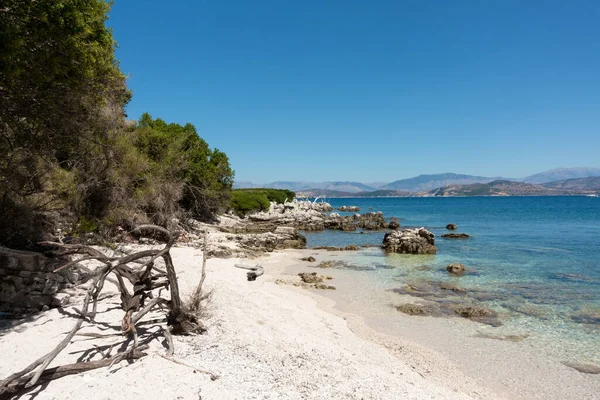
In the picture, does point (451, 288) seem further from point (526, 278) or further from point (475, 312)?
point (526, 278)

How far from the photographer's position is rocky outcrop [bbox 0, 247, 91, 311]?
763cm

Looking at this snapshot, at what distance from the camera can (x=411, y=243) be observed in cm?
2659

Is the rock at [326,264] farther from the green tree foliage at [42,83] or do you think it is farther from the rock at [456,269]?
the green tree foliage at [42,83]

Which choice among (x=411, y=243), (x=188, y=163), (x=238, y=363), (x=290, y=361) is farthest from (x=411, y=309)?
(x=188, y=163)

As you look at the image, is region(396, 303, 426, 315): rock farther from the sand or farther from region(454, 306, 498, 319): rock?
the sand

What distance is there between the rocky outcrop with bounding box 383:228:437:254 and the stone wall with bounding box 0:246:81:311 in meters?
22.8

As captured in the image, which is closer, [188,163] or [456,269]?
[456,269]

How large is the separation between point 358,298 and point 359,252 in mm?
12754

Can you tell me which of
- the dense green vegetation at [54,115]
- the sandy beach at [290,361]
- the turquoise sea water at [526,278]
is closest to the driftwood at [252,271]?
the sandy beach at [290,361]

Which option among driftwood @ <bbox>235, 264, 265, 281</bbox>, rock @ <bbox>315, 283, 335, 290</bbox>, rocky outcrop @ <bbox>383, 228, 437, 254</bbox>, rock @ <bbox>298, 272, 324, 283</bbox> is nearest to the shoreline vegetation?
driftwood @ <bbox>235, 264, 265, 281</bbox>

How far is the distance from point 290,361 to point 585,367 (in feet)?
24.2

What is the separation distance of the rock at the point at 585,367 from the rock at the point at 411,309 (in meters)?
4.40

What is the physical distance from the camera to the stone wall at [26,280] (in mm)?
7625

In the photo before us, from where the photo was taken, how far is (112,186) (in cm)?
1867
